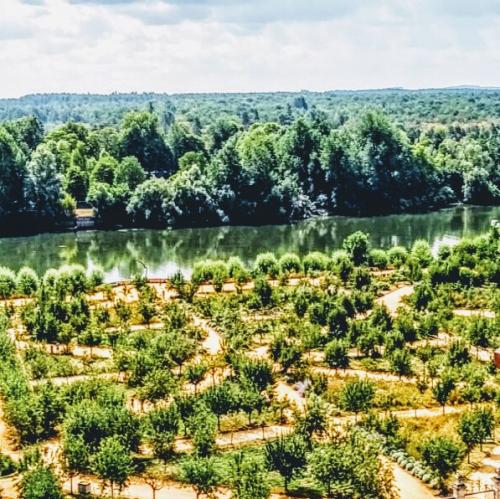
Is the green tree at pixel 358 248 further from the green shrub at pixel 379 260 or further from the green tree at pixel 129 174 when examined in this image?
the green tree at pixel 129 174

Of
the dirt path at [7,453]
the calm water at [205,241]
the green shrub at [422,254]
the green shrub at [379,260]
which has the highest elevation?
the green shrub at [422,254]

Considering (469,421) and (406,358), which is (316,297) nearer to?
(406,358)

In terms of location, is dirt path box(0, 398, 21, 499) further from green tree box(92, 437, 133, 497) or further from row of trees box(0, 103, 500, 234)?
row of trees box(0, 103, 500, 234)

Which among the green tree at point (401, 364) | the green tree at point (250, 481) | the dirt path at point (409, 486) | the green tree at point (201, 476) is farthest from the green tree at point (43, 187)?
the green tree at point (250, 481)

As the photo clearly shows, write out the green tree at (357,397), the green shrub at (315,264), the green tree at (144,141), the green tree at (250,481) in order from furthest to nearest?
the green tree at (144,141), the green shrub at (315,264), the green tree at (357,397), the green tree at (250,481)

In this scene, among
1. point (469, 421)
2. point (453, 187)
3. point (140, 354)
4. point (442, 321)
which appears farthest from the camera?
point (453, 187)

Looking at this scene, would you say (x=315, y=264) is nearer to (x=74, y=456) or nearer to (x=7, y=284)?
(x=7, y=284)

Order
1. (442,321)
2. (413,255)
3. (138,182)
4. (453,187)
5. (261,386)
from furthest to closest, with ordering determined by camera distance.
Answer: (453,187) → (138,182) → (413,255) → (442,321) → (261,386)

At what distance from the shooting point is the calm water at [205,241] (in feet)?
214

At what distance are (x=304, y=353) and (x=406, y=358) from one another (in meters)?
4.49

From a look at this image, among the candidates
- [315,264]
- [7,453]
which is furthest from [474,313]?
[7,453]

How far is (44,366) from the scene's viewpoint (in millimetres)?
32844

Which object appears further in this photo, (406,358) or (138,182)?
(138,182)

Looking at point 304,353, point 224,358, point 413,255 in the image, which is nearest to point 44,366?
point 224,358
